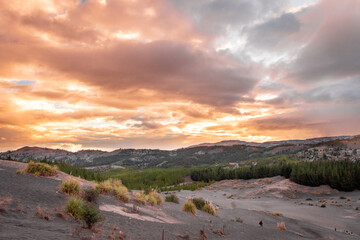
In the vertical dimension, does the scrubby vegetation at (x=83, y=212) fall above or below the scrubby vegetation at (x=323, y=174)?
above

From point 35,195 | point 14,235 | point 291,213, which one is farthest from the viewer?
point 291,213

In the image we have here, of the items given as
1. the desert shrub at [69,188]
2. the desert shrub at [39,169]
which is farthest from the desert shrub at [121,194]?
the desert shrub at [39,169]

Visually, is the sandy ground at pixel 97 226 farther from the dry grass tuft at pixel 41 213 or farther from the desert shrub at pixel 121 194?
the desert shrub at pixel 121 194

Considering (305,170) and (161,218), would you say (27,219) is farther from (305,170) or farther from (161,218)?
(305,170)

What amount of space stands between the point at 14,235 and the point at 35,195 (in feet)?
20.7

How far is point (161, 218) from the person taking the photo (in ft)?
51.5

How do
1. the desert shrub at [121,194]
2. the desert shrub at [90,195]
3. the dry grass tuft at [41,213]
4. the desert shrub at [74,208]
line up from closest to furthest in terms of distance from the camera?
1. the dry grass tuft at [41,213]
2. the desert shrub at [74,208]
3. the desert shrub at [90,195]
4. the desert shrub at [121,194]

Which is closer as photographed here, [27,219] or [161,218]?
[27,219]

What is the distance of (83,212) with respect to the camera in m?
10.3

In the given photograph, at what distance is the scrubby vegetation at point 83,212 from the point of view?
1009 cm

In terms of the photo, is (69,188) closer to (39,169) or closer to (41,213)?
(41,213)

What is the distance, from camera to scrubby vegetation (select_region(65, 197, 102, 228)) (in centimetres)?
1009

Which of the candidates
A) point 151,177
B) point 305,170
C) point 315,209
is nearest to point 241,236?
point 315,209

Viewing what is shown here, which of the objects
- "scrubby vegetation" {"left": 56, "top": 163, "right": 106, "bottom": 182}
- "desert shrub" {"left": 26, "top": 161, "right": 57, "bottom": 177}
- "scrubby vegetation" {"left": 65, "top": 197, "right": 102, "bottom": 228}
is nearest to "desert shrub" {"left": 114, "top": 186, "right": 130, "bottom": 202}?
"desert shrub" {"left": 26, "top": 161, "right": 57, "bottom": 177}
